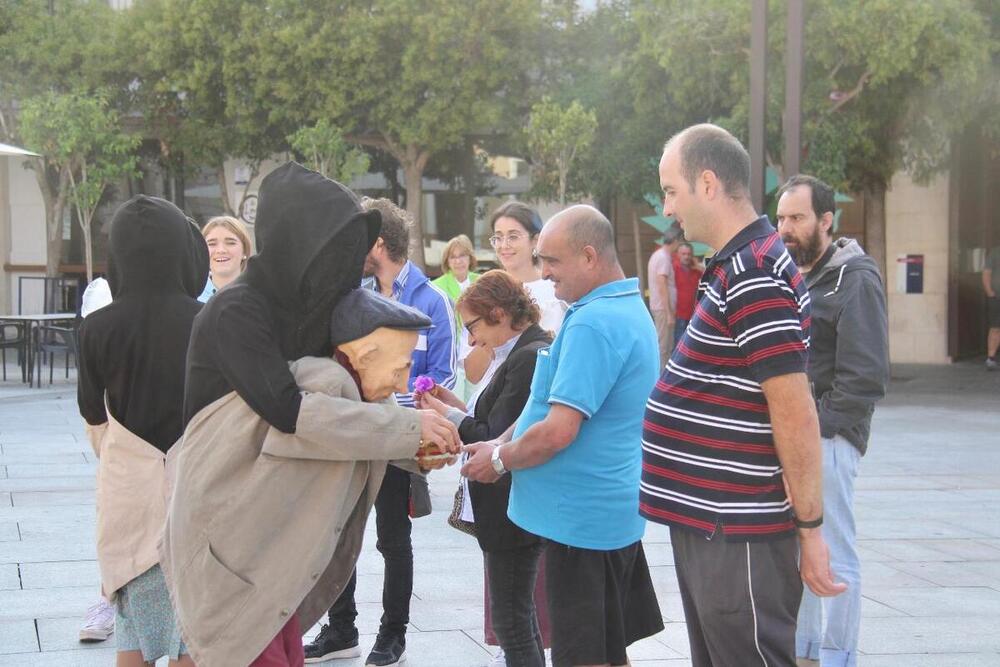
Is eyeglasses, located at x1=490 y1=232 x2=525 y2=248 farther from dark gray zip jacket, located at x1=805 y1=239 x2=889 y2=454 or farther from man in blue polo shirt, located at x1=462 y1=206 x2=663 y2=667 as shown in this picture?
man in blue polo shirt, located at x1=462 y1=206 x2=663 y2=667

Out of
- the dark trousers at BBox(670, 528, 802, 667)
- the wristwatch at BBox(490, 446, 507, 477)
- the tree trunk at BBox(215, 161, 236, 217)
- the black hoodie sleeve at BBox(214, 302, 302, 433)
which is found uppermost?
the tree trunk at BBox(215, 161, 236, 217)

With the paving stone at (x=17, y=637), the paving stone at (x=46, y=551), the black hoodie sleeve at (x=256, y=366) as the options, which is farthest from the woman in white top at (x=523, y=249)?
the black hoodie sleeve at (x=256, y=366)

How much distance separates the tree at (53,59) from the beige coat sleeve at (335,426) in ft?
65.0

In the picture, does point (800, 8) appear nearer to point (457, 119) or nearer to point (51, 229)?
point (457, 119)

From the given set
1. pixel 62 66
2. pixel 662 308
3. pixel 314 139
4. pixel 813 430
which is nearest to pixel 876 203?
pixel 662 308

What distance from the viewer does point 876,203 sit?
19.0 metres

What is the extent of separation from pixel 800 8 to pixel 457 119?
12.1 m

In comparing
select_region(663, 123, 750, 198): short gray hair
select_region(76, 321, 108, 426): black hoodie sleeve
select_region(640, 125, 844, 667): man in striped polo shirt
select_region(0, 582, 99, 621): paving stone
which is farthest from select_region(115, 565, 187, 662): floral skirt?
select_region(0, 582, 99, 621): paving stone

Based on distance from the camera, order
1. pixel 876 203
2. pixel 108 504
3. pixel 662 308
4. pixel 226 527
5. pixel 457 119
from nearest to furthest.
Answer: pixel 226 527 → pixel 108 504 → pixel 662 308 → pixel 876 203 → pixel 457 119

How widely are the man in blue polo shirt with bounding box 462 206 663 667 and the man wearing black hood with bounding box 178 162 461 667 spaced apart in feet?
2.99

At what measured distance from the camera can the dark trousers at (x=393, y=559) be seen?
5078mm

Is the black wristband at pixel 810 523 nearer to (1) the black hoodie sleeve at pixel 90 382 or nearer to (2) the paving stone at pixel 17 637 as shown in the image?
(1) the black hoodie sleeve at pixel 90 382

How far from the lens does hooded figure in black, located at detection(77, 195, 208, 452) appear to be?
3723 millimetres

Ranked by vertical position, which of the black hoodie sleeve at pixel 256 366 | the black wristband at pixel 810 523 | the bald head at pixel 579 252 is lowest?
the black wristband at pixel 810 523
